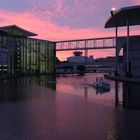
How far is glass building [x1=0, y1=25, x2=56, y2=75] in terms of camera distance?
340 ft

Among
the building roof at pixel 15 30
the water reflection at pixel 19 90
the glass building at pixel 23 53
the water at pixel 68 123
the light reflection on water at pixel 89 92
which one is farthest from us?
the building roof at pixel 15 30

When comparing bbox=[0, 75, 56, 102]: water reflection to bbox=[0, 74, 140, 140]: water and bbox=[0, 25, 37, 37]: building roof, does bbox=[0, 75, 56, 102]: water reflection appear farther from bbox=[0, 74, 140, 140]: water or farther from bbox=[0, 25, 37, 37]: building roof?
bbox=[0, 25, 37, 37]: building roof

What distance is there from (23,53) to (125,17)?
54.2 m

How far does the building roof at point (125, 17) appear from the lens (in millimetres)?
61050

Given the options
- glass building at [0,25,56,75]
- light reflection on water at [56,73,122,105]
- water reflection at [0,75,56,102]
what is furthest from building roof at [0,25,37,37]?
light reflection on water at [56,73,122,105]

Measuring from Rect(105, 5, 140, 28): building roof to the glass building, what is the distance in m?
34.0

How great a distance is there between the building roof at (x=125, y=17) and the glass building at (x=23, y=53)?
34011 mm

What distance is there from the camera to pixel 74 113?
67.1 feet

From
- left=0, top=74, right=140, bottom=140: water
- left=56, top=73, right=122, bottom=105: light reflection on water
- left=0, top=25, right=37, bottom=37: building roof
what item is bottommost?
left=56, top=73, right=122, bottom=105: light reflection on water

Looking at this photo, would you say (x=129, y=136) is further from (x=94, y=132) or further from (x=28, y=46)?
(x=28, y=46)

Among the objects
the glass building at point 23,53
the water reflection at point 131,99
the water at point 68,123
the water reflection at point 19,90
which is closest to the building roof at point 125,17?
the water reflection at point 19,90

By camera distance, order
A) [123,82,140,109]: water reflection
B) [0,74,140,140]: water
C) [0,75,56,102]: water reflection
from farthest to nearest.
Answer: [0,75,56,102]: water reflection
[123,82,140,109]: water reflection
[0,74,140,140]: water

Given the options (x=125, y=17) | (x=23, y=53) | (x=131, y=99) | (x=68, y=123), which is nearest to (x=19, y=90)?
(x=131, y=99)

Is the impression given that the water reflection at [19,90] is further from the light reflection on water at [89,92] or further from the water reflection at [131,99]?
the water reflection at [131,99]
